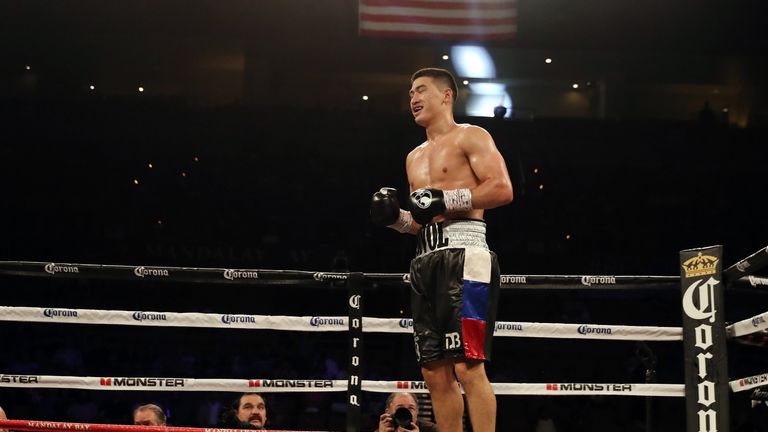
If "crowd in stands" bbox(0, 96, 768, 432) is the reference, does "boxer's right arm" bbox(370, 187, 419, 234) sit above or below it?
below

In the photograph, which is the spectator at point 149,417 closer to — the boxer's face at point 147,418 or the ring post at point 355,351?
the boxer's face at point 147,418

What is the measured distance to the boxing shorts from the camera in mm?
2588

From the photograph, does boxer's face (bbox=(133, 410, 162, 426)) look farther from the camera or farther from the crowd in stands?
the crowd in stands

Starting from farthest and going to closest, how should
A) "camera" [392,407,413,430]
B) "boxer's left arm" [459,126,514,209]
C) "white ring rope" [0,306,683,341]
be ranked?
"camera" [392,407,413,430] → "white ring rope" [0,306,683,341] → "boxer's left arm" [459,126,514,209]

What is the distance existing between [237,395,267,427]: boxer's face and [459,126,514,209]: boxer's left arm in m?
1.78

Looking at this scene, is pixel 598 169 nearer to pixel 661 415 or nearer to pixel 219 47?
pixel 661 415

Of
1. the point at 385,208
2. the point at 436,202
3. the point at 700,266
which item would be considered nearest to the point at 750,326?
the point at 700,266

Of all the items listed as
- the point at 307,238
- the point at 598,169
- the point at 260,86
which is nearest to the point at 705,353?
the point at 307,238

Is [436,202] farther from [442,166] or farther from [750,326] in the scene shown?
[750,326]

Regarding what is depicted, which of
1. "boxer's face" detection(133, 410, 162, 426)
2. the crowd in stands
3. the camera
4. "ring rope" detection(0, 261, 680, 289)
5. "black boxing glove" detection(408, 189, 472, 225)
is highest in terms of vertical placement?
the crowd in stands

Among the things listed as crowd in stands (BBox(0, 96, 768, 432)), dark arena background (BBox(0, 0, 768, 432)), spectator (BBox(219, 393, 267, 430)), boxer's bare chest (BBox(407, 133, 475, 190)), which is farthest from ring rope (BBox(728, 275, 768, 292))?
crowd in stands (BBox(0, 96, 768, 432))

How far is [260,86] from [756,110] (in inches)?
273

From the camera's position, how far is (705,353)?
284cm

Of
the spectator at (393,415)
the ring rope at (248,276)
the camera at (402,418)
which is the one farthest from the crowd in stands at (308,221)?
the ring rope at (248,276)
